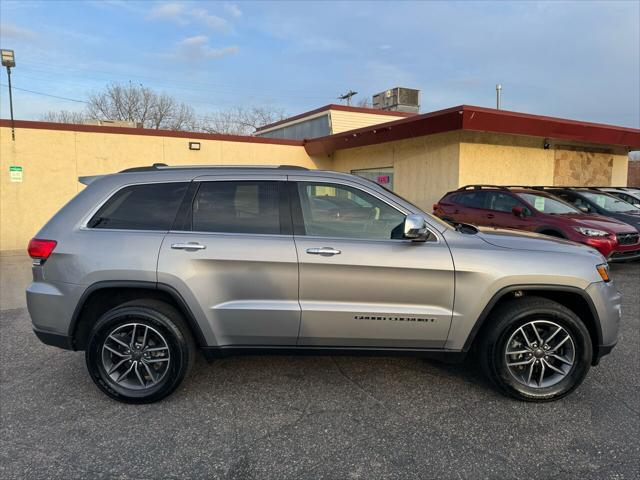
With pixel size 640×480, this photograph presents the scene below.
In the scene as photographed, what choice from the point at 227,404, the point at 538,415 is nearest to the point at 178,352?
the point at 227,404

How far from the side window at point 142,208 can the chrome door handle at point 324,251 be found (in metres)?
1.15

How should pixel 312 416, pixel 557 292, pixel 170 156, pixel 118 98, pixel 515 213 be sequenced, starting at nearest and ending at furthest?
1. pixel 312 416
2. pixel 557 292
3. pixel 515 213
4. pixel 170 156
5. pixel 118 98

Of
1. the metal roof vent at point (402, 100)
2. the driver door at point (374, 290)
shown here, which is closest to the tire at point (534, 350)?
the driver door at point (374, 290)

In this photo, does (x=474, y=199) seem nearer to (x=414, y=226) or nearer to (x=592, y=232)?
(x=592, y=232)

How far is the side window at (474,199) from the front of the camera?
9793mm

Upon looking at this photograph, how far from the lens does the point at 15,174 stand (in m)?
12.6

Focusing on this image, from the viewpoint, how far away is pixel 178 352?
11.4ft

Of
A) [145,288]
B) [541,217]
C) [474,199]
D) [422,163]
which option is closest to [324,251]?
[145,288]

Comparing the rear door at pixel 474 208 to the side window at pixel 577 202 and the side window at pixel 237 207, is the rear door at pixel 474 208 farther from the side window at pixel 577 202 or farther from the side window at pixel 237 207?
the side window at pixel 237 207

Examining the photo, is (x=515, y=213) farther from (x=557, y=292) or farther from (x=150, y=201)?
(x=150, y=201)

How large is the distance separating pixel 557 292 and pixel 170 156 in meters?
13.3

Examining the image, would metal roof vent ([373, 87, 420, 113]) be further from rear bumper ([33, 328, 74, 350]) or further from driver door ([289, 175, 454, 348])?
rear bumper ([33, 328, 74, 350])

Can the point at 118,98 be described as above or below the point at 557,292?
→ above

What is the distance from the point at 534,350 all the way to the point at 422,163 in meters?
10.8
